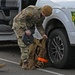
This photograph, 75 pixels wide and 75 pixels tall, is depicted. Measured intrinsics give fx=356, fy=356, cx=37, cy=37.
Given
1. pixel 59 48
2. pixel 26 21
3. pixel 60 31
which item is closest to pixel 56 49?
pixel 59 48

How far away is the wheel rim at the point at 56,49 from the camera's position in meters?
7.41

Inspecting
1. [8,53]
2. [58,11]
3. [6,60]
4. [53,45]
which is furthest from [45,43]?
[8,53]

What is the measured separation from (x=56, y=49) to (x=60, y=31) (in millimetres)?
403

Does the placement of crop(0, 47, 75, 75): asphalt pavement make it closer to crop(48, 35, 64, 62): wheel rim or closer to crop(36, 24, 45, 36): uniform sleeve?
crop(48, 35, 64, 62): wheel rim

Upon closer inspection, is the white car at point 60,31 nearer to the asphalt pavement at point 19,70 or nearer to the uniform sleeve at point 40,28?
the asphalt pavement at point 19,70

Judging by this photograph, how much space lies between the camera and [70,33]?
705 cm

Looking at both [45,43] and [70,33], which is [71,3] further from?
[45,43]

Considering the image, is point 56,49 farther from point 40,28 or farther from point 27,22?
point 27,22

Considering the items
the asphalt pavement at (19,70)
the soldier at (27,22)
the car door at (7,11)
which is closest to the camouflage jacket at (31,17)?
the soldier at (27,22)

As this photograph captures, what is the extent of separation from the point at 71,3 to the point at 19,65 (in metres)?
1.85

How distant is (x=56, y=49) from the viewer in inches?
297

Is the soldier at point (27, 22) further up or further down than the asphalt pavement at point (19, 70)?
further up

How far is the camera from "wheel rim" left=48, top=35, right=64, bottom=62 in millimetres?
7406

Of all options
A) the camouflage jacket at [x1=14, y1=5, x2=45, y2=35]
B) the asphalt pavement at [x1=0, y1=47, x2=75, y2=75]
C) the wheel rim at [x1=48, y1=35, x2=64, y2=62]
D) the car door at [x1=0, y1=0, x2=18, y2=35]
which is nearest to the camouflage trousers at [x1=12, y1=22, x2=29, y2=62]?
the camouflage jacket at [x1=14, y1=5, x2=45, y2=35]
